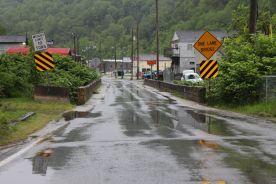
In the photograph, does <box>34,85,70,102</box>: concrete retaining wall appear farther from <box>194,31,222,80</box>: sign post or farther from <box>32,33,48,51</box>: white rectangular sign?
<box>194,31,222,80</box>: sign post

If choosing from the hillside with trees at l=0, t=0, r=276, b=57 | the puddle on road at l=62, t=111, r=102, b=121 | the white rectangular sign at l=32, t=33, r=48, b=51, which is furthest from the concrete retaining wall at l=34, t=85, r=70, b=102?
the hillside with trees at l=0, t=0, r=276, b=57

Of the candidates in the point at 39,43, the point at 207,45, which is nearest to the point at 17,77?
the point at 39,43

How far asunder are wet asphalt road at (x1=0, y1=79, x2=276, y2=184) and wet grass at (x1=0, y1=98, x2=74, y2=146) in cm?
110

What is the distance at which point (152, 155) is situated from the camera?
1010 cm

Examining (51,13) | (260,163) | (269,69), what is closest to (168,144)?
(260,163)

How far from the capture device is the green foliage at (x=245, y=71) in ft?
74.5

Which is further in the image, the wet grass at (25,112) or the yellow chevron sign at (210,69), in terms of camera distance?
the yellow chevron sign at (210,69)

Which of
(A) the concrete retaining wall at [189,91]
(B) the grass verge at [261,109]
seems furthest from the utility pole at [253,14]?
(B) the grass verge at [261,109]

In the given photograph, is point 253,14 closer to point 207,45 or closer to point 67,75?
point 207,45

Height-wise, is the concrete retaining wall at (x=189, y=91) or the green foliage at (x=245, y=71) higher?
the green foliage at (x=245, y=71)

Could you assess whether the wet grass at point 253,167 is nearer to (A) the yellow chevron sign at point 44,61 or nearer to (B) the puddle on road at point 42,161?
(B) the puddle on road at point 42,161

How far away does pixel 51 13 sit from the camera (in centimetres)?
15788

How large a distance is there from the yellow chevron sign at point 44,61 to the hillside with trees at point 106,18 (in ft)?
330

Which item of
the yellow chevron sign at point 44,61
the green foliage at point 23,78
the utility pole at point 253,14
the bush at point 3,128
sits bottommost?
the bush at point 3,128
